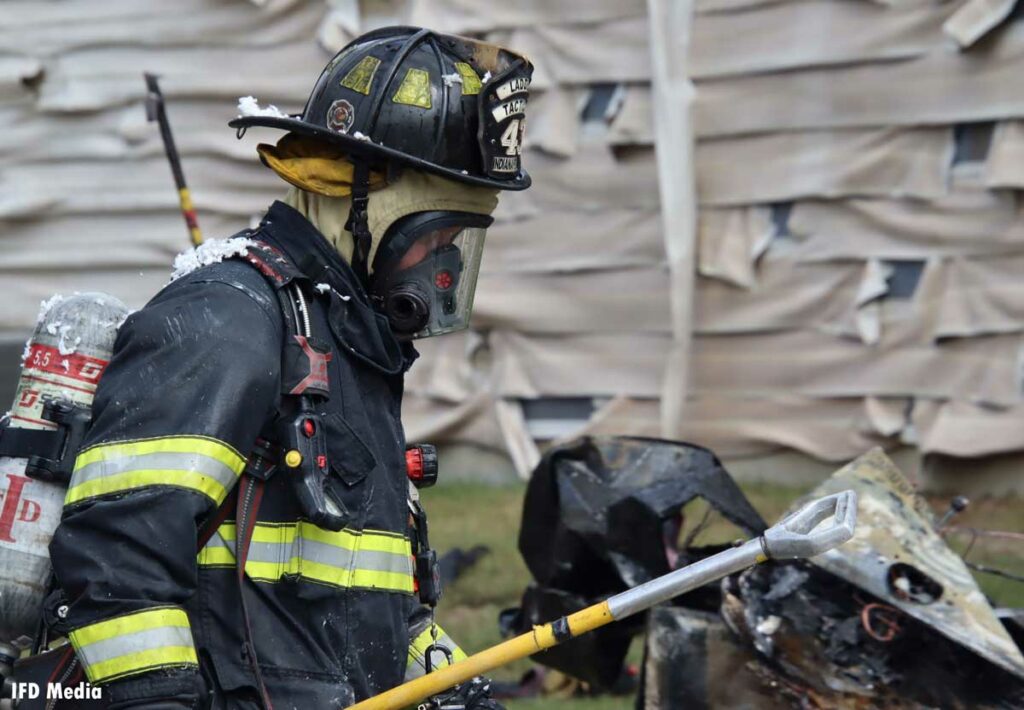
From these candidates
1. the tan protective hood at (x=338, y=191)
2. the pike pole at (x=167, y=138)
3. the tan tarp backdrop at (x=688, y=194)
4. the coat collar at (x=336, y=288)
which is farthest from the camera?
the tan tarp backdrop at (x=688, y=194)

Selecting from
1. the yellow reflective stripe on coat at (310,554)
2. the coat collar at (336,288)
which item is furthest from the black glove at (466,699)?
the coat collar at (336,288)

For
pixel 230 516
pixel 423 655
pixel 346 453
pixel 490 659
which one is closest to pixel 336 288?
pixel 346 453

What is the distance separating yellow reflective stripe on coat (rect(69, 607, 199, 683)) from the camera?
227cm

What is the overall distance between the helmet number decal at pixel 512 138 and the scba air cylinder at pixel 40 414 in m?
0.86

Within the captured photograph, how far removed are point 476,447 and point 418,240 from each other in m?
5.34

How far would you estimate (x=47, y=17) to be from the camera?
8.53 m

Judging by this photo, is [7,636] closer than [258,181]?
Yes

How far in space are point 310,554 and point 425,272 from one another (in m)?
0.65

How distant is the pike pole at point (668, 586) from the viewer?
2543mm

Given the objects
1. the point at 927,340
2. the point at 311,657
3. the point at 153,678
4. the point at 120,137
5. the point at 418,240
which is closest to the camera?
the point at 153,678

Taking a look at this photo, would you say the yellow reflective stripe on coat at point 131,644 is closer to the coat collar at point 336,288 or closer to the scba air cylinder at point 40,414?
the scba air cylinder at point 40,414

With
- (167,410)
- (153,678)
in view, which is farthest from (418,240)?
(153,678)

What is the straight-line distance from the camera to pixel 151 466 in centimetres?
231

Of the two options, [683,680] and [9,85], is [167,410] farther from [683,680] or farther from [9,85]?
[9,85]
